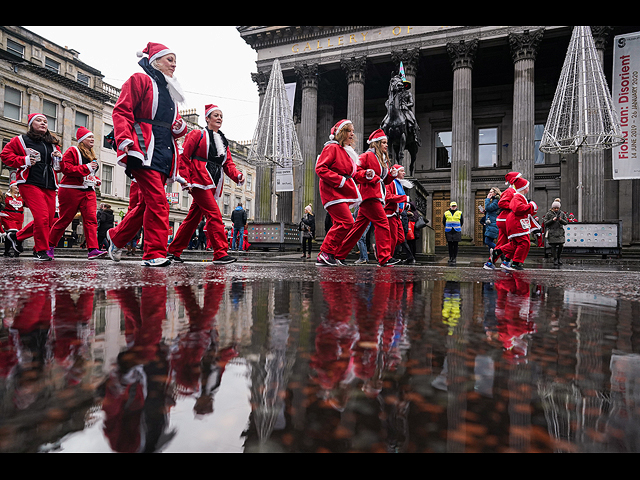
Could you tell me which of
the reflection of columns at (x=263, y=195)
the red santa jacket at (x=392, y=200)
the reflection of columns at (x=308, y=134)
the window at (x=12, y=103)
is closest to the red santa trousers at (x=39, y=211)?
the red santa jacket at (x=392, y=200)

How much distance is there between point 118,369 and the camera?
0.57 m

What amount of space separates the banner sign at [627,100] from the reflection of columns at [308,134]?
1353cm

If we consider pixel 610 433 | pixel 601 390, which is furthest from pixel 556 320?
pixel 610 433

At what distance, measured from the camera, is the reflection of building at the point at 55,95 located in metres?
23.5

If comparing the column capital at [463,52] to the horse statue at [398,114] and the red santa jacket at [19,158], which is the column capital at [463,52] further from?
the red santa jacket at [19,158]

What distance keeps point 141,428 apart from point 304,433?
0.16 metres

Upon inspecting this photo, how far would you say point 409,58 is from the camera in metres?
20.2

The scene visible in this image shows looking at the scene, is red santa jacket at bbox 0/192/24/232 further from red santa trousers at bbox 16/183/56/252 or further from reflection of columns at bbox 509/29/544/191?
reflection of columns at bbox 509/29/544/191

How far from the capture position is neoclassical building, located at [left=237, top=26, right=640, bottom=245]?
18.4 meters

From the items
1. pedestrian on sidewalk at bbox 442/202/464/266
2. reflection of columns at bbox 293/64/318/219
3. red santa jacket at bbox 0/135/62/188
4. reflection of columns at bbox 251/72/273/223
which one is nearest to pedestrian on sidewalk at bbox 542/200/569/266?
pedestrian on sidewalk at bbox 442/202/464/266

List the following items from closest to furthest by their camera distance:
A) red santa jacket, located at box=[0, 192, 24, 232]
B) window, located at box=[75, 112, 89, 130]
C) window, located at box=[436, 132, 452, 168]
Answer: red santa jacket, located at box=[0, 192, 24, 232]
window, located at box=[436, 132, 452, 168]
window, located at box=[75, 112, 89, 130]

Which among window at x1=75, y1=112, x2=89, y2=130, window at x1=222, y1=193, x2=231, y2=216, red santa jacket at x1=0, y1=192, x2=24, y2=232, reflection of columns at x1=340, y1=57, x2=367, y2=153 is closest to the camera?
red santa jacket at x1=0, y1=192, x2=24, y2=232

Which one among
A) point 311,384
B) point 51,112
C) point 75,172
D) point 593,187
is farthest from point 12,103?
point 593,187

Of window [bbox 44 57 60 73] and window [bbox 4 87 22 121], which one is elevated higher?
window [bbox 44 57 60 73]
